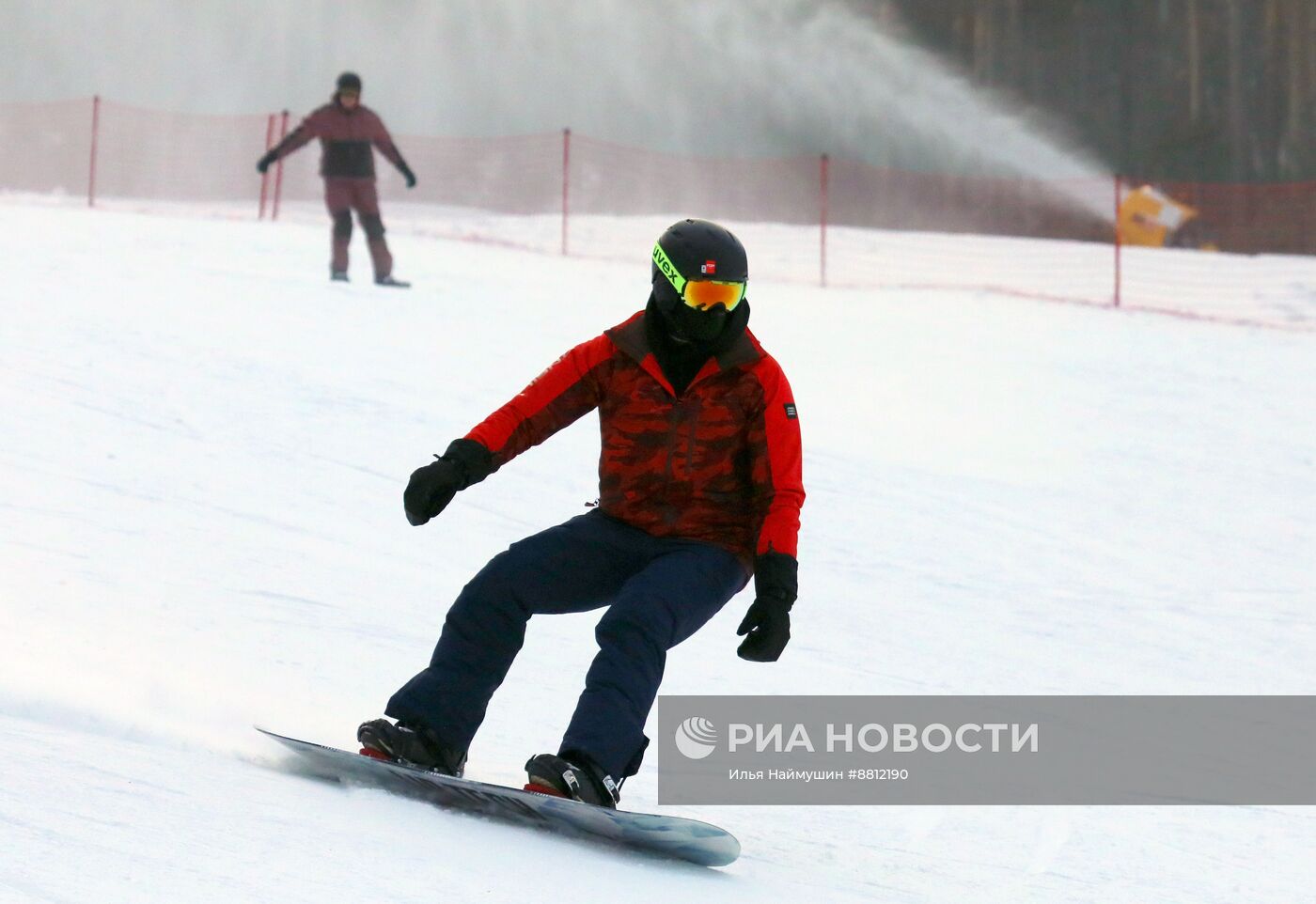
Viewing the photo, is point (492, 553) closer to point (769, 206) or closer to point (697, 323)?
point (697, 323)

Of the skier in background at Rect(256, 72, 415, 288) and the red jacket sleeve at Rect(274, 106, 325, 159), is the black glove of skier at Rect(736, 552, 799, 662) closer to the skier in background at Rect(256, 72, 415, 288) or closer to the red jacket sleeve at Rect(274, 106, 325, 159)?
the skier in background at Rect(256, 72, 415, 288)

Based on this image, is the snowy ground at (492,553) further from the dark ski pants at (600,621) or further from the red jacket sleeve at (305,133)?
the red jacket sleeve at (305,133)

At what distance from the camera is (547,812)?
117 inches

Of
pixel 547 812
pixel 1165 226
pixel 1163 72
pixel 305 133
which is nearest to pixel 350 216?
pixel 305 133

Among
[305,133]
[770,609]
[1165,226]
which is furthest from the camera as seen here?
[1165,226]

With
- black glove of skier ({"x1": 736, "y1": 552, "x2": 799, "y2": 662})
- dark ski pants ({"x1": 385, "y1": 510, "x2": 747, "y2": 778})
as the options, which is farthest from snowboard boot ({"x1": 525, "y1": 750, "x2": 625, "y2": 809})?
black glove of skier ({"x1": 736, "y1": 552, "x2": 799, "y2": 662})

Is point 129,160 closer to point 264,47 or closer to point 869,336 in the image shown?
point 264,47

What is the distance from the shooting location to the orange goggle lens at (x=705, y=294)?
10.8 ft

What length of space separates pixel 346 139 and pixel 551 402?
8.80 m

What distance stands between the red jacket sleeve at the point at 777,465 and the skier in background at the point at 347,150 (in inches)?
340

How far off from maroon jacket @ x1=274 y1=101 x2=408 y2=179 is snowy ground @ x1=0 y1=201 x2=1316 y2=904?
0.88 metres

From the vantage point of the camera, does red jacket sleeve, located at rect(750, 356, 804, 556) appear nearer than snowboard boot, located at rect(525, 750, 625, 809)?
No

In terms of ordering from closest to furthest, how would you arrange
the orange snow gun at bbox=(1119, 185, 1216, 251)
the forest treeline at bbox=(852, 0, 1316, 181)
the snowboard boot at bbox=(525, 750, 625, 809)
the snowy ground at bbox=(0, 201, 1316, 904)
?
1. the snowy ground at bbox=(0, 201, 1316, 904)
2. the snowboard boot at bbox=(525, 750, 625, 809)
3. the orange snow gun at bbox=(1119, 185, 1216, 251)
4. the forest treeline at bbox=(852, 0, 1316, 181)

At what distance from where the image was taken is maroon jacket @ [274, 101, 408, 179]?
11625 mm
